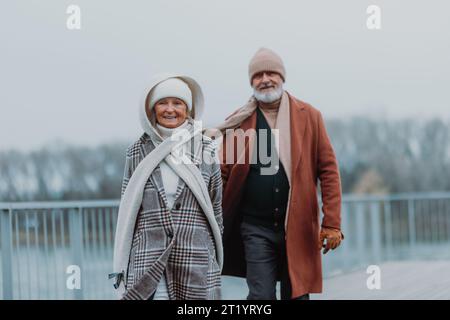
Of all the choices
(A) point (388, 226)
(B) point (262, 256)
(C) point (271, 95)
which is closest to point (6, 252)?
(B) point (262, 256)

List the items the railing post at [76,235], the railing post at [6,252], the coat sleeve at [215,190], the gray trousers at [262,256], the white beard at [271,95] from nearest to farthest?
the coat sleeve at [215,190] → the gray trousers at [262,256] → the white beard at [271,95] → the railing post at [6,252] → the railing post at [76,235]

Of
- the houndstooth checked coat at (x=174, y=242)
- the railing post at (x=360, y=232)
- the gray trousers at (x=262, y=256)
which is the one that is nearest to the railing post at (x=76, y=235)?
the gray trousers at (x=262, y=256)

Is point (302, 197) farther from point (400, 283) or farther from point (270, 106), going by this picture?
point (400, 283)

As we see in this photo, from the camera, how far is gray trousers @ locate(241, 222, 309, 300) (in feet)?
14.3

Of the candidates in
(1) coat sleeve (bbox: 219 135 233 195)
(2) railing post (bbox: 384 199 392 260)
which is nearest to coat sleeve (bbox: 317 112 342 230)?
(1) coat sleeve (bbox: 219 135 233 195)

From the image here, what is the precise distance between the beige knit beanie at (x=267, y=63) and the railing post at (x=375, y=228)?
5288mm

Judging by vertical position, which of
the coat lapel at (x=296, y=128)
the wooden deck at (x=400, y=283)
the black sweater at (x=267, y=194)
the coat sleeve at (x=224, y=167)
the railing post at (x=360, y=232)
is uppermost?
the coat lapel at (x=296, y=128)

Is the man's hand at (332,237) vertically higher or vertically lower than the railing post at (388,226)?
higher

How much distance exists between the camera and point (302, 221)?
14.5ft

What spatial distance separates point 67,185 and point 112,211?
8.53 meters

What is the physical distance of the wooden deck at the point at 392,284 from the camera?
6.65m

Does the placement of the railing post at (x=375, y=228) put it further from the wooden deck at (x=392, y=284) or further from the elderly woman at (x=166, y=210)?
the elderly woman at (x=166, y=210)
